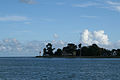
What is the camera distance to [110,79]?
66.8 meters

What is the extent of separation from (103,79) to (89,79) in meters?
3.58

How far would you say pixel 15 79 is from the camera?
65875 millimetres

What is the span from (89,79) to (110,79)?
5.40 metres

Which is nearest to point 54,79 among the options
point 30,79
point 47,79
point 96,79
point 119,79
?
point 47,79

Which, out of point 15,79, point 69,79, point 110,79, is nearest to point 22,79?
point 15,79

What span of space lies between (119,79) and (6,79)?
28732 millimetres

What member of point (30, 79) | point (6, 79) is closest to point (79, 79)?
point (30, 79)

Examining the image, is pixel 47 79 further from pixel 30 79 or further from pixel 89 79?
pixel 89 79

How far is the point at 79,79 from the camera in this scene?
66625 mm

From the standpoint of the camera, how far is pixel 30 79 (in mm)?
66188

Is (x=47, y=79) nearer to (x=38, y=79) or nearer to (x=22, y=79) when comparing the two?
Result: (x=38, y=79)

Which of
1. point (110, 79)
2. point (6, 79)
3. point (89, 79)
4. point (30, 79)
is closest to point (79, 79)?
point (89, 79)

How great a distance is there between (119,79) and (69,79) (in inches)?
500

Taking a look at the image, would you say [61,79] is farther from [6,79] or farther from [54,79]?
[6,79]
